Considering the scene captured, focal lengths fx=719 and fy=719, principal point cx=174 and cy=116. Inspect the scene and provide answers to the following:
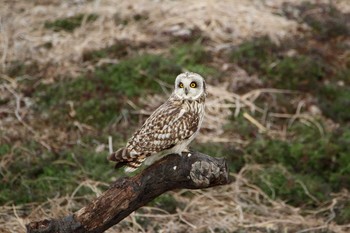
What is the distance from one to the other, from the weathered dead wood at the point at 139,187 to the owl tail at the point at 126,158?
0.35 feet

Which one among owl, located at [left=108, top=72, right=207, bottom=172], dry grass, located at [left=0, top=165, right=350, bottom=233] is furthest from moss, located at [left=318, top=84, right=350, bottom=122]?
owl, located at [left=108, top=72, right=207, bottom=172]

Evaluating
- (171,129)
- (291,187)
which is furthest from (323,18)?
(171,129)

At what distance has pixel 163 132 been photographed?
14.2 feet

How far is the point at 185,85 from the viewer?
14.3ft

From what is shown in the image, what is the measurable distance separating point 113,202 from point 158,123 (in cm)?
58

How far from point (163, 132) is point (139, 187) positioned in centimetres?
40

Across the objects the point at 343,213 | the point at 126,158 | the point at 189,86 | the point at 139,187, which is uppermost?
the point at 189,86

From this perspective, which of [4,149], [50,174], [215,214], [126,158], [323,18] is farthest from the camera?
[323,18]

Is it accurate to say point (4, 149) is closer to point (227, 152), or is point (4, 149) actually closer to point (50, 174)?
point (50, 174)

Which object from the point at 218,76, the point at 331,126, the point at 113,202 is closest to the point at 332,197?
the point at 331,126

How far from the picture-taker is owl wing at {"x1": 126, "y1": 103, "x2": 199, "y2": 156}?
14.1 feet

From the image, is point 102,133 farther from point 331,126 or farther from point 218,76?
point 331,126

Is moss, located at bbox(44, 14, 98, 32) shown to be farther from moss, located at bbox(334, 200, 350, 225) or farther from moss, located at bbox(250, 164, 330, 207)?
moss, located at bbox(334, 200, 350, 225)

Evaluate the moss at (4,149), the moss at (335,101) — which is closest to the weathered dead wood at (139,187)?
the moss at (4,149)
